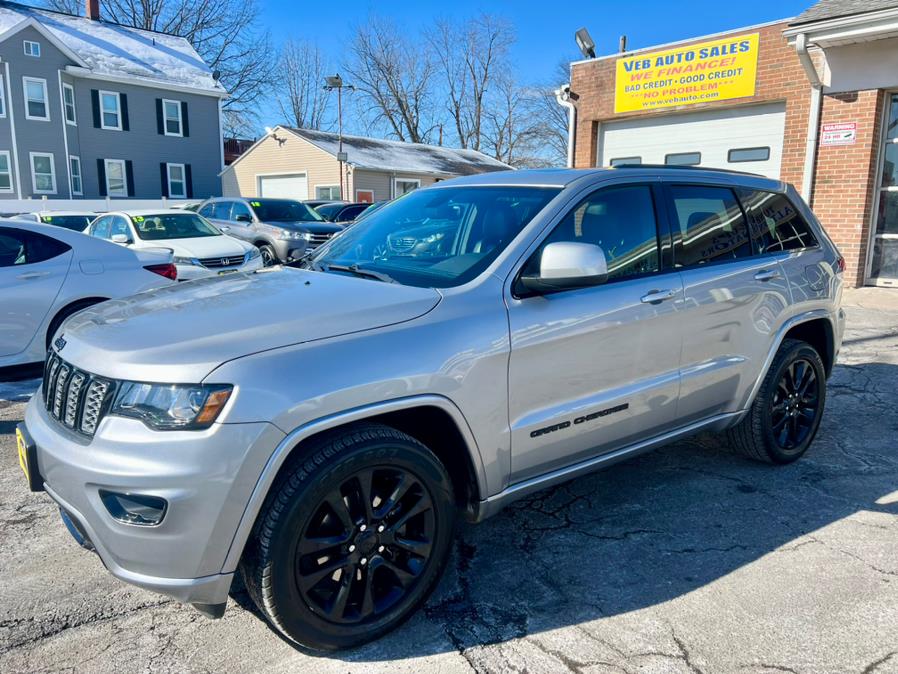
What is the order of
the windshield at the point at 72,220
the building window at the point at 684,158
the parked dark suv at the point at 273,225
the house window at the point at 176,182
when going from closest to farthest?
the building window at the point at 684,158
the windshield at the point at 72,220
the parked dark suv at the point at 273,225
the house window at the point at 176,182

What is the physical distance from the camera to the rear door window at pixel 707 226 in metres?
3.76

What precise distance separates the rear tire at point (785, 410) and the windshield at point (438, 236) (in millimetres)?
1906

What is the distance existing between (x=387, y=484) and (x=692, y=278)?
1.99 meters

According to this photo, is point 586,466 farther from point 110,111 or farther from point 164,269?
point 110,111

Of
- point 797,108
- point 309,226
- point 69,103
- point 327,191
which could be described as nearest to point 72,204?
point 69,103

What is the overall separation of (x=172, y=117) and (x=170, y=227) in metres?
23.1

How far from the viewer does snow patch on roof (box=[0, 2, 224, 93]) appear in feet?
97.1

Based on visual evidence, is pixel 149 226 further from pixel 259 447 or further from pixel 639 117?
pixel 259 447

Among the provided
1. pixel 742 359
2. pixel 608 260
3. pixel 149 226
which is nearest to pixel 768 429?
pixel 742 359

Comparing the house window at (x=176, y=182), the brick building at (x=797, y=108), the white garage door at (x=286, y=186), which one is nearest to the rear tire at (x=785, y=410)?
the brick building at (x=797, y=108)

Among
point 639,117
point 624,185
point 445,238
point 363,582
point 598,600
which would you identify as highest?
point 639,117

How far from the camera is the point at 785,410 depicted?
4352mm

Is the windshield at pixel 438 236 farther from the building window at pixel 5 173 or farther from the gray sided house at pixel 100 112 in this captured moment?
the gray sided house at pixel 100 112

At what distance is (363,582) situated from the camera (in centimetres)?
265
